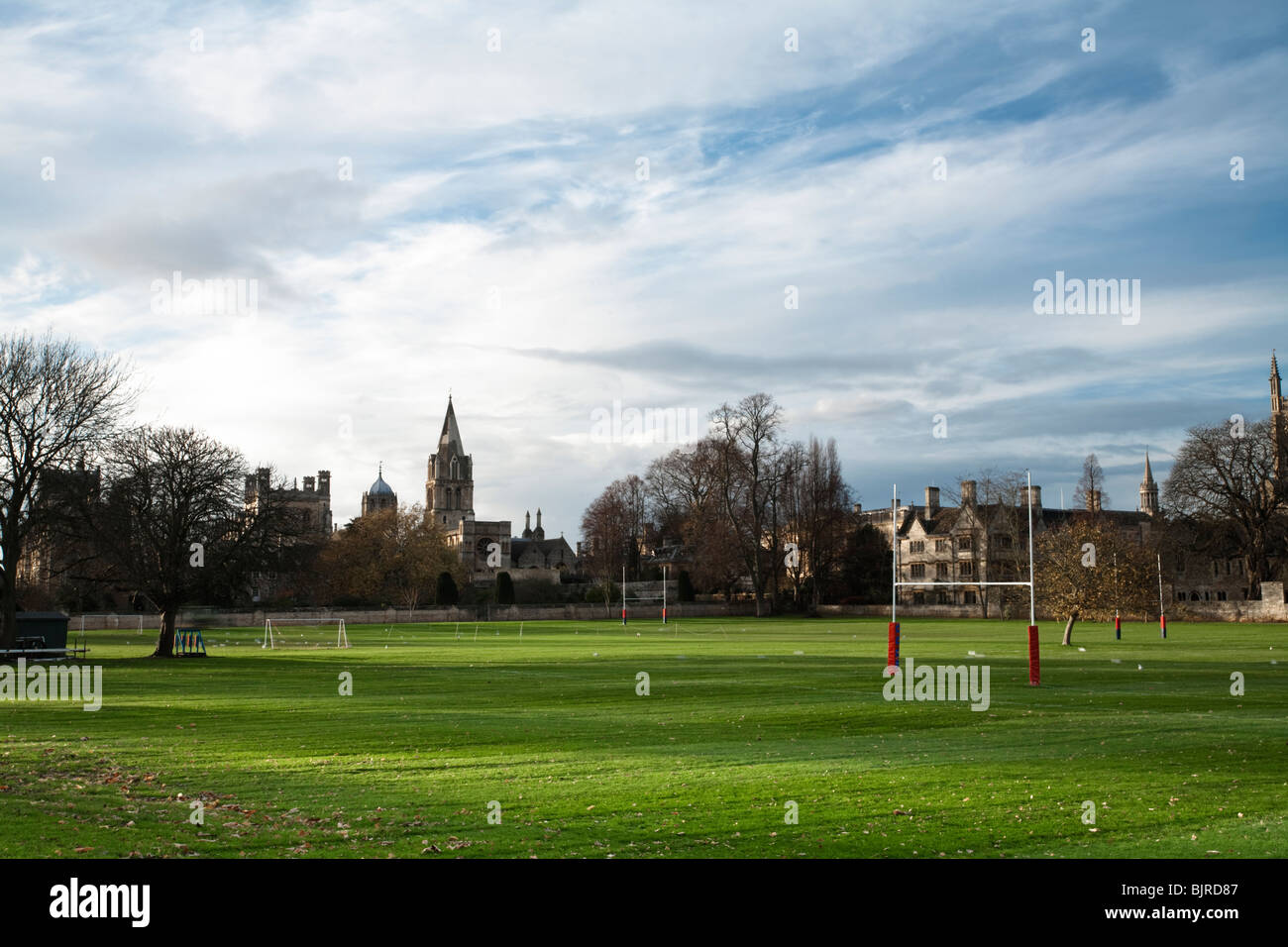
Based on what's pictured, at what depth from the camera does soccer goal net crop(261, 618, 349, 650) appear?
55.2 metres

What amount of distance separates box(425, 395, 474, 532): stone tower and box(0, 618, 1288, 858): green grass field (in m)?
152

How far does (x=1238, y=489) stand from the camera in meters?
86.5

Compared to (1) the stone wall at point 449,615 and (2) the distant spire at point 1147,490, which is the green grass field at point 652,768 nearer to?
(1) the stone wall at point 449,615

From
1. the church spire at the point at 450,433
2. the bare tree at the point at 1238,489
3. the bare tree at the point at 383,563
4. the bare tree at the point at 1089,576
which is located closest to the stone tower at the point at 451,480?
the church spire at the point at 450,433

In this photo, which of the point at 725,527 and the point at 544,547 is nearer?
the point at 725,527

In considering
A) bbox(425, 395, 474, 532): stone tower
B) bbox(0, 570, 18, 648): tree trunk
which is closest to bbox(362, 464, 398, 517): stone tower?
bbox(425, 395, 474, 532): stone tower

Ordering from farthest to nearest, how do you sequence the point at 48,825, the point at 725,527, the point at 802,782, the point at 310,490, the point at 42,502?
the point at 310,490
the point at 725,527
the point at 42,502
the point at 802,782
the point at 48,825

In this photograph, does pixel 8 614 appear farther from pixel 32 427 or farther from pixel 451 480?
pixel 451 480

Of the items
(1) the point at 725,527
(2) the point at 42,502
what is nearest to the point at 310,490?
(1) the point at 725,527

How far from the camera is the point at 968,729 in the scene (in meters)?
18.8

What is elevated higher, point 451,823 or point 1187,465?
point 1187,465

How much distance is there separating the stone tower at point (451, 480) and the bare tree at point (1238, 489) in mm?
115646
